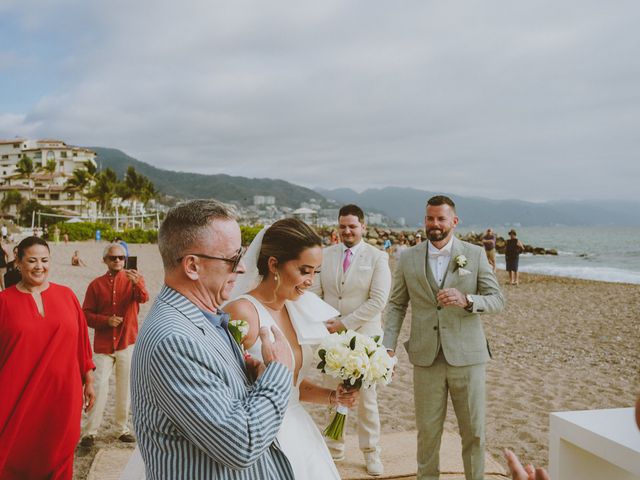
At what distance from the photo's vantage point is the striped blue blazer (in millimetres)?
1539

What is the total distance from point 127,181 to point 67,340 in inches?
3405

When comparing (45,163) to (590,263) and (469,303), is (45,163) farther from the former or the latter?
(469,303)

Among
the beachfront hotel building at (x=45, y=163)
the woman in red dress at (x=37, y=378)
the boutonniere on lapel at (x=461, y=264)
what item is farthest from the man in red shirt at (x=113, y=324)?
the beachfront hotel building at (x=45, y=163)

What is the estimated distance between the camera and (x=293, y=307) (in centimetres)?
311

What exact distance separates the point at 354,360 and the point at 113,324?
3.56 metres

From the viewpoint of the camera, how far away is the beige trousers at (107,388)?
5.48 m

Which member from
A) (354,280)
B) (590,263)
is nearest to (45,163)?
(590,263)

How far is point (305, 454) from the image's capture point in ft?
8.47

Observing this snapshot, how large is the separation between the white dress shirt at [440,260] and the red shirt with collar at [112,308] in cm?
289

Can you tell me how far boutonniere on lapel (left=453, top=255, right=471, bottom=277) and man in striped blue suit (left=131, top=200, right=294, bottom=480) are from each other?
8.77 ft

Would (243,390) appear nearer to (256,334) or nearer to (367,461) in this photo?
(256,334)

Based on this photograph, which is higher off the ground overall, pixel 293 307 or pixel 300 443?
pixel 293 307

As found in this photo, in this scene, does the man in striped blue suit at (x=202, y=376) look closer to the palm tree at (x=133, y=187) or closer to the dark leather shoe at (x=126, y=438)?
the dark leather shoe at (x=126, y=438)

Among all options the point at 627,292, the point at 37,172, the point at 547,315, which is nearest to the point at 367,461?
the point at 547,315
